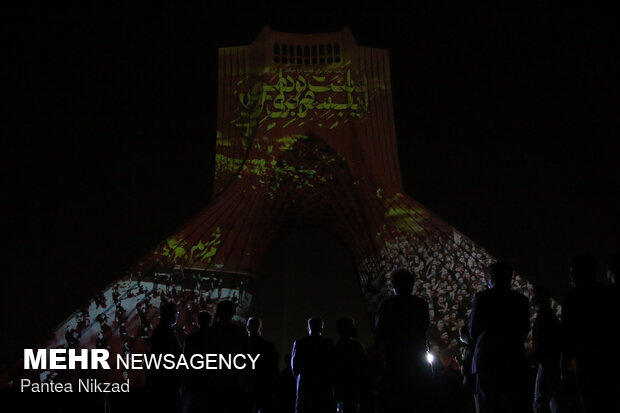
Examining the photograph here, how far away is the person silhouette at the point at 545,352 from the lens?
3.26 m

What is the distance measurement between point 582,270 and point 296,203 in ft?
38.2

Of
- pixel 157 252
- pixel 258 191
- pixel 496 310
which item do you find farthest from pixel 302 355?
pixel 258 191

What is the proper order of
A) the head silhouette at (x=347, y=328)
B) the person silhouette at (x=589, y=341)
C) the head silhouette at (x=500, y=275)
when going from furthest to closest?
the head silhouette at (x=347, y=328), the head silhouette at (x=500, y=275), the person silhouette at (x=589, y=341)

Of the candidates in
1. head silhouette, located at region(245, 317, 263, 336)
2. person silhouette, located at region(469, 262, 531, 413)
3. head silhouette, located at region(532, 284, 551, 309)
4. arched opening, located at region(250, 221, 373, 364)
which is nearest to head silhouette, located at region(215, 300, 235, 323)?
head silhouette, located at region(245, 317, 263, 336)

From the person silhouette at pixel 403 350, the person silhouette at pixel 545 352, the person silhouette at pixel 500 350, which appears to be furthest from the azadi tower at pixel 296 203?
the person silhouette at pixel 500 350

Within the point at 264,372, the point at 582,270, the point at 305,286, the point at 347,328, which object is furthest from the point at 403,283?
the point at 305,286

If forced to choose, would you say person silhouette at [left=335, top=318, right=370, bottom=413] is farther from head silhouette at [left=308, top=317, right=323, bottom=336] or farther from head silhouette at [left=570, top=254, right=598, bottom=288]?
head silhouette at [left=570, top=254, right=598, bottom=288]

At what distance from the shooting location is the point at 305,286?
1694cm

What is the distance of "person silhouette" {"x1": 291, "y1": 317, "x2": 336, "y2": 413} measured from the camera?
351 cm

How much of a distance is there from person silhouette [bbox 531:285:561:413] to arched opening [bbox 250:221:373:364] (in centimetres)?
1253

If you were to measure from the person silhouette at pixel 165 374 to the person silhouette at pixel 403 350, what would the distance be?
1.50 meters

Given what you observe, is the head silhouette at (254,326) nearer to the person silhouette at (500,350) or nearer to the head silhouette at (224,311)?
the head silhouette at (224,311)

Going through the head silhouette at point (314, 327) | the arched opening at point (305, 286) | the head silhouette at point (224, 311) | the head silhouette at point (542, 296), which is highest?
the arched opening at point (305, 286)

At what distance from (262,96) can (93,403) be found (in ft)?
28.2
